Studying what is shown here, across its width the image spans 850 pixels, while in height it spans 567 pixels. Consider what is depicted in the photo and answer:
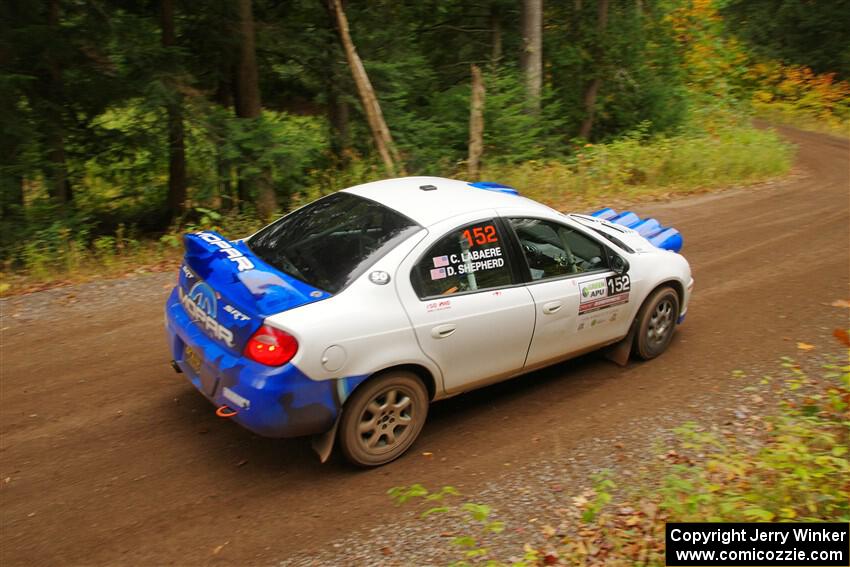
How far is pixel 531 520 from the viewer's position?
14.0 feet

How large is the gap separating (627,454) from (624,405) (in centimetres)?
79

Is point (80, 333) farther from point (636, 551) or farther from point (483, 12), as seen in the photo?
point (483, 12)

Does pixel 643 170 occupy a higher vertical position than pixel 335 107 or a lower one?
lower

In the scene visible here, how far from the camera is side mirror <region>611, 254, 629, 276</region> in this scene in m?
5.82

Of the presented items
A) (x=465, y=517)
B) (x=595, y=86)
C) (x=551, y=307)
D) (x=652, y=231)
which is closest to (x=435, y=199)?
(x=551, y=307)

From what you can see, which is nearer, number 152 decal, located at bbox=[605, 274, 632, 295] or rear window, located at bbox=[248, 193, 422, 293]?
rear window, located at bbox=[248, 193, 422, 293]

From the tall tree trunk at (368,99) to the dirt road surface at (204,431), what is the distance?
556 centimetres

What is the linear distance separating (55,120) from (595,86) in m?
13.5

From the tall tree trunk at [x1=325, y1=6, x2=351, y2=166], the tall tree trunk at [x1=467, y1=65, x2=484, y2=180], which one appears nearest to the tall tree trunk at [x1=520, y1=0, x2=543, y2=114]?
the tall tree trunk at [x1=467, y1=65, x2=484, y2=180]

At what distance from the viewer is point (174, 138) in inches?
463

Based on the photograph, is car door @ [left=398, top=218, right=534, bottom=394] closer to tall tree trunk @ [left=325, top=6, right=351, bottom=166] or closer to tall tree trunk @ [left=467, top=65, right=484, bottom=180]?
tall tree trunk @ [left=325, top=6, right=351, bottom=166]

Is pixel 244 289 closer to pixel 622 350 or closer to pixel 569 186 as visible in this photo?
pixel 622 350
